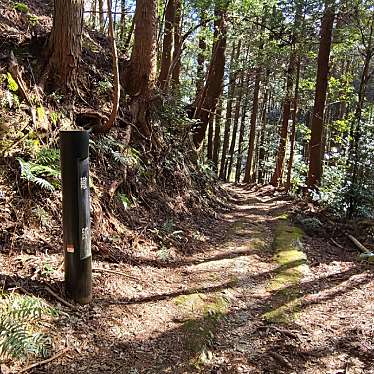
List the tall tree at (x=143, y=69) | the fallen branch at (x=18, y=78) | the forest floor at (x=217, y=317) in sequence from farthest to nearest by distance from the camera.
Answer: the tall tree at (x=143, y=69) → the fallen branch at (x=18, y=78) → the forest floor at (x=217, y=317)

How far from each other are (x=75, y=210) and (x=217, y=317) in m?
2.05

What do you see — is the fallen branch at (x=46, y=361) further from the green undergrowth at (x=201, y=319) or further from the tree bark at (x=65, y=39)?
the tree bark at (x=65, y=39)

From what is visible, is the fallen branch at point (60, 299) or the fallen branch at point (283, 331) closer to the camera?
the fallen branch at point (60, 299)

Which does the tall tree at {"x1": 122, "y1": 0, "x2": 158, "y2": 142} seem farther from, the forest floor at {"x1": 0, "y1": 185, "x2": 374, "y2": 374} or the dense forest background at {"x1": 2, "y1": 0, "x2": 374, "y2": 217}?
the forest floor at {"x1": 0, "y1": 185, "x2": 374, "y2": 374}

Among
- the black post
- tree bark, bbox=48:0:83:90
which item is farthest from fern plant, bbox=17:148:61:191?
tree bark, bbox=48:0:83:90

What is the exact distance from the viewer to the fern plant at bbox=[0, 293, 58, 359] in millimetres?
2838

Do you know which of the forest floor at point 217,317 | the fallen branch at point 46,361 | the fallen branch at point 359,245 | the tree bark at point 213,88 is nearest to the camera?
the fallen branch at point 46,361

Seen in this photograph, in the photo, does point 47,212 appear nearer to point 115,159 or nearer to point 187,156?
point 115,159

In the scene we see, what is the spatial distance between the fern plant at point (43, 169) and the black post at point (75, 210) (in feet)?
3.09

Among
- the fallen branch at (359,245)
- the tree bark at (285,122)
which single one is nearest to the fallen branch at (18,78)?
the fallen branch at (359,245)

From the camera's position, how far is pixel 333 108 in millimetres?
37406

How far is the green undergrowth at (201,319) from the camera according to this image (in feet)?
12.1

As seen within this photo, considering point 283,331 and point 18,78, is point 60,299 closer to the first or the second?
point 283,331

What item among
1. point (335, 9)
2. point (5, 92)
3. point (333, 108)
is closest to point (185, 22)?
point (335, 9)
